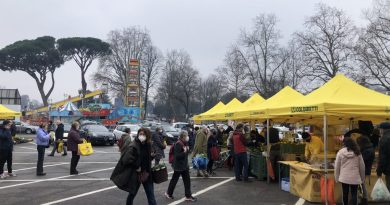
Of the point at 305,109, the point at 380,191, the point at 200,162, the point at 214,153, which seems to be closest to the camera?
the point at 380,191

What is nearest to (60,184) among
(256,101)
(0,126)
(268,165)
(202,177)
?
(0,126)

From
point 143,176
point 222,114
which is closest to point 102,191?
point 143,176

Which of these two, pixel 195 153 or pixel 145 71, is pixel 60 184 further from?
pixel 145 71

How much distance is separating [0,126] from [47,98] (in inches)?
2575

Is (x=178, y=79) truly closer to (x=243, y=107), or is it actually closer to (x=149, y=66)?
(x=149, y=66)

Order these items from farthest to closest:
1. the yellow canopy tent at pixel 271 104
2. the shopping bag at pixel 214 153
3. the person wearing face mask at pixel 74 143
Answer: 1. the shopping bag at pixel 214 153
2. the person wearing face mask at pixel 74 143
3. the yellow canopy tent at pixel 271 104

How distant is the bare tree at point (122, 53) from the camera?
204 feet

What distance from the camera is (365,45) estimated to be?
39.8m

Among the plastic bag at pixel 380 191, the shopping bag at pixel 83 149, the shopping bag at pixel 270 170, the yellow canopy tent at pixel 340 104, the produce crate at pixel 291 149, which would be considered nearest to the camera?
the plastic bag at pixel 380 191

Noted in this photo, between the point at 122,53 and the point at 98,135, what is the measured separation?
119ft

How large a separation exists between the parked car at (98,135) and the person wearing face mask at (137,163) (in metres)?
20.5

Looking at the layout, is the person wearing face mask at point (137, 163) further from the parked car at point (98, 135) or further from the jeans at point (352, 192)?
the parked car at point (98, 135)

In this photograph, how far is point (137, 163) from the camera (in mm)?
6992

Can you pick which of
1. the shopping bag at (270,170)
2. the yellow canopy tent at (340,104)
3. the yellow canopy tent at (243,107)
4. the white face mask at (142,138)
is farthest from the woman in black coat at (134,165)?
the yellow canopy tent at (243,107)
